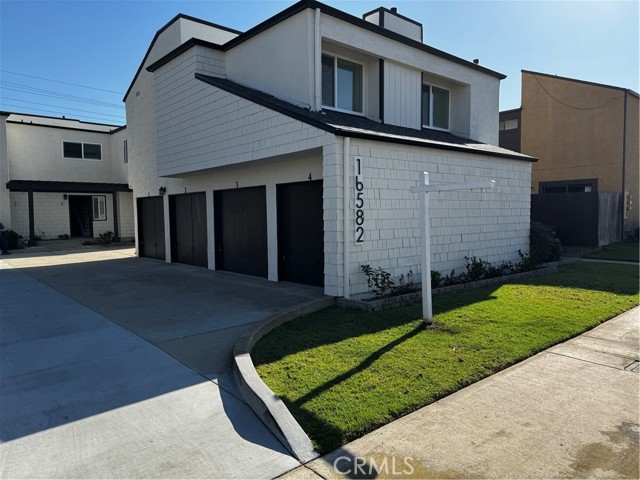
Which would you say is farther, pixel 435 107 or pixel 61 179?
pixel 61 179

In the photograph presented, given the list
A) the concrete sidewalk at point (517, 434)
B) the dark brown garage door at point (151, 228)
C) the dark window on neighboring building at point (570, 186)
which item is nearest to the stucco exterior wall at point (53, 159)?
the dark brown garage door at point (151, 228)

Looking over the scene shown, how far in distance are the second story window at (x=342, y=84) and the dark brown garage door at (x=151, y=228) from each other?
8394 millimetres

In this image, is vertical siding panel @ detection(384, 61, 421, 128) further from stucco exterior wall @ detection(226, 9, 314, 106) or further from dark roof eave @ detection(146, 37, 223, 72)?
dark roof eave @ detection(146, 37, 223, 72)

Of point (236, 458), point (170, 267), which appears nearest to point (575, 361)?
point (236, 458)

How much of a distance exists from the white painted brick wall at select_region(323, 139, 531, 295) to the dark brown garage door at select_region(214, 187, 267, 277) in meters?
3.63

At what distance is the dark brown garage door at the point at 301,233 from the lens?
9.62m

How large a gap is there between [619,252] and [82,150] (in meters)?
25.9

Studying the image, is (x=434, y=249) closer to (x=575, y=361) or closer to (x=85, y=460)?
(x=575, y=361)

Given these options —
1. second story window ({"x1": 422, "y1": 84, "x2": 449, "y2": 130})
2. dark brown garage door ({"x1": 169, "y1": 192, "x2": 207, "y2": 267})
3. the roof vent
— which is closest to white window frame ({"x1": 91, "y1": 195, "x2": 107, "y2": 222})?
dark brown garage door ({"x1": 169, "y1": 192, "x2": 207, "y2": 267})

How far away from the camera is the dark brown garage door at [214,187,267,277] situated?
37.2 ft

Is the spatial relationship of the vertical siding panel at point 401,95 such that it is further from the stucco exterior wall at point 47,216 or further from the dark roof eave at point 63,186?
the stucco exterior wall at point 47,216

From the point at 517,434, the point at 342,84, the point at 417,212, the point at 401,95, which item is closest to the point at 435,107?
the point at 401,95

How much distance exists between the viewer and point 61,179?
79.7 feet

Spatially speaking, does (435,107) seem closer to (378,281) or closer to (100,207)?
(378,281)
